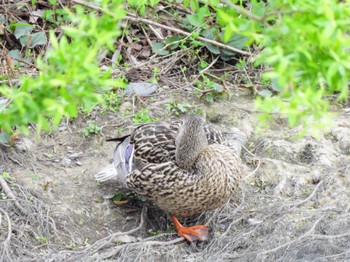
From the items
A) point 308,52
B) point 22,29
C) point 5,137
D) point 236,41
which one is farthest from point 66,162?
point 308,52

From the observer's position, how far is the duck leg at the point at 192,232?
16.4 ft

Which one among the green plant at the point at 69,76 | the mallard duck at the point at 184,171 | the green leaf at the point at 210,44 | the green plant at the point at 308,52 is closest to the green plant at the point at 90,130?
the mallard duck at the point at 184,171

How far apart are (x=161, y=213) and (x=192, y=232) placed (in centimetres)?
39

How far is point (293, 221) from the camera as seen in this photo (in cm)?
499

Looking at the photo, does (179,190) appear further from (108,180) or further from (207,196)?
(108,180)

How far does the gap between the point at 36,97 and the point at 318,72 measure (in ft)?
2.89

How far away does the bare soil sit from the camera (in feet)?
15.4

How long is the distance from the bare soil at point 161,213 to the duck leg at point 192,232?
54 millimetres

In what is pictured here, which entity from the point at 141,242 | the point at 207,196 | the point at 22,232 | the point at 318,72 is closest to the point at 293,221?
the point at 207,196

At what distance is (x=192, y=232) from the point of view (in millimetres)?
5020

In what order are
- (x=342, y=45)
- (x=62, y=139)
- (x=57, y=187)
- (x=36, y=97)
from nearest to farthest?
1. (x=342, y=45)
2. (x=36, y=97)
3. (x=57, y=187)
4. (x=62, y=139)

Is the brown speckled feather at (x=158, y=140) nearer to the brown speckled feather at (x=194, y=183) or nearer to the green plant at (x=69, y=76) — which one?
the brown speckled feather at (x=194, y=183)

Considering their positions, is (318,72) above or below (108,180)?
above

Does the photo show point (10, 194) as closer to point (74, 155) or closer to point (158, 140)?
point (74, 155)
